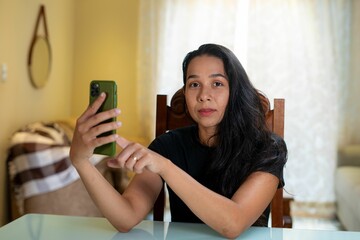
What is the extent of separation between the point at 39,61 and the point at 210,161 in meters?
2.68

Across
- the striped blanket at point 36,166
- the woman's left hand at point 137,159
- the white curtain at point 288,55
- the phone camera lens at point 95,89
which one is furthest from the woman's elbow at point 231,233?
the white curtain at point 288,55

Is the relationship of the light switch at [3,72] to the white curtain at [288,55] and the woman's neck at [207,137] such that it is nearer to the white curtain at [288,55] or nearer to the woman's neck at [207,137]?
the white curtain at [288,55]

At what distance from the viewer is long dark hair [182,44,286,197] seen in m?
1.31

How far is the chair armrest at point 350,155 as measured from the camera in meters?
4.15

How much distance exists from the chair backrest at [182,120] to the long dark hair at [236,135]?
6cm

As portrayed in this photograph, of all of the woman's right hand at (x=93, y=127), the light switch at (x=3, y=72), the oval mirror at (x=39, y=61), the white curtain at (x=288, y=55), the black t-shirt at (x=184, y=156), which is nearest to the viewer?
the woman's right hand at (x=93, y=127)

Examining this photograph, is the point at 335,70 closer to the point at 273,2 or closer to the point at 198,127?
the point at 273,2

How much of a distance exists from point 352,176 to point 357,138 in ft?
2.42

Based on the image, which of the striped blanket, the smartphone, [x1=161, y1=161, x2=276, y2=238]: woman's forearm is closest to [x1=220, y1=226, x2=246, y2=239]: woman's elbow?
[x1=161, y1=161, x2=276, y2=238]: woman's forearm

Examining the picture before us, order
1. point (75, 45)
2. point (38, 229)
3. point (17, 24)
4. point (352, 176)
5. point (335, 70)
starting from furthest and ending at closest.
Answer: point (75, 45) < point (335, 70) < point (352, 176) < point (17, 24) < point (38, 229)

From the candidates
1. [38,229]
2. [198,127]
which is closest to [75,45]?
[198,127]

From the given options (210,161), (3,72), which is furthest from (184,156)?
(3,72)

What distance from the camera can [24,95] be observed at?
11.4 ft

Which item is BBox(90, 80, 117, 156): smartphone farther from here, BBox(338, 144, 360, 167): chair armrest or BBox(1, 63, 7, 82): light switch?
BBox(338, 144, 360, 167): chair armrest
